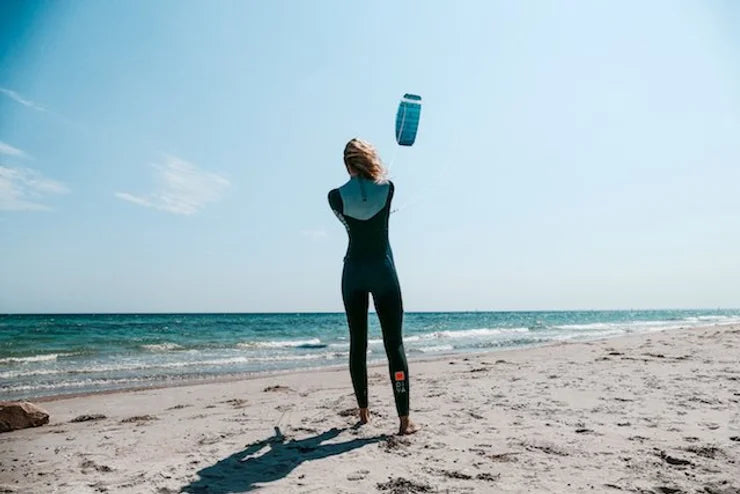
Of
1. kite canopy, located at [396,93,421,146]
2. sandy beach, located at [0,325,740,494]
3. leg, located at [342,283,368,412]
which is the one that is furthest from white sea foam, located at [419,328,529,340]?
leg, located at [342,283,368,412]

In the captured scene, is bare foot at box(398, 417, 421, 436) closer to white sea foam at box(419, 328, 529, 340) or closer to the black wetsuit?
the black wetsuit

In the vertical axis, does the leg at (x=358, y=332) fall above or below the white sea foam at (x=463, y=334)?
above

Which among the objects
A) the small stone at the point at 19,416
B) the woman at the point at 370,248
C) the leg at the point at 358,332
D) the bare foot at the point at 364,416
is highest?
the woman at the point at 370,248

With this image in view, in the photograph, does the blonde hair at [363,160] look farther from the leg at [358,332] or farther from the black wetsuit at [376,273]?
the leg at [358,332]

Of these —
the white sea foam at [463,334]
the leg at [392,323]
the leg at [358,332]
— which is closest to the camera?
the leg at [392,323]

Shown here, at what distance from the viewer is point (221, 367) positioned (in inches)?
464

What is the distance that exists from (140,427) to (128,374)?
22.2 ft

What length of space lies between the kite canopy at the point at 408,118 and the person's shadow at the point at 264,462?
3.16 m

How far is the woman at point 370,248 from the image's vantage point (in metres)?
3.74

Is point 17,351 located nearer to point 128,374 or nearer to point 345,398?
point 128,374

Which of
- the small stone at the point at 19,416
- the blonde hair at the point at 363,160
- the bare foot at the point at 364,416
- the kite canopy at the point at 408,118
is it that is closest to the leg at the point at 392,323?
the bare foot at the point at 364,416

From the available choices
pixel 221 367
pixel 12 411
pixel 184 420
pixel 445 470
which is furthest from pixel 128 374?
pixel 445 470

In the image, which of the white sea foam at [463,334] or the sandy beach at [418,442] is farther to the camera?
the white sea foam at [463,334]

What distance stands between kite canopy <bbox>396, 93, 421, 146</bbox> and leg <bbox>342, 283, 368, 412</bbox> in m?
2.14
